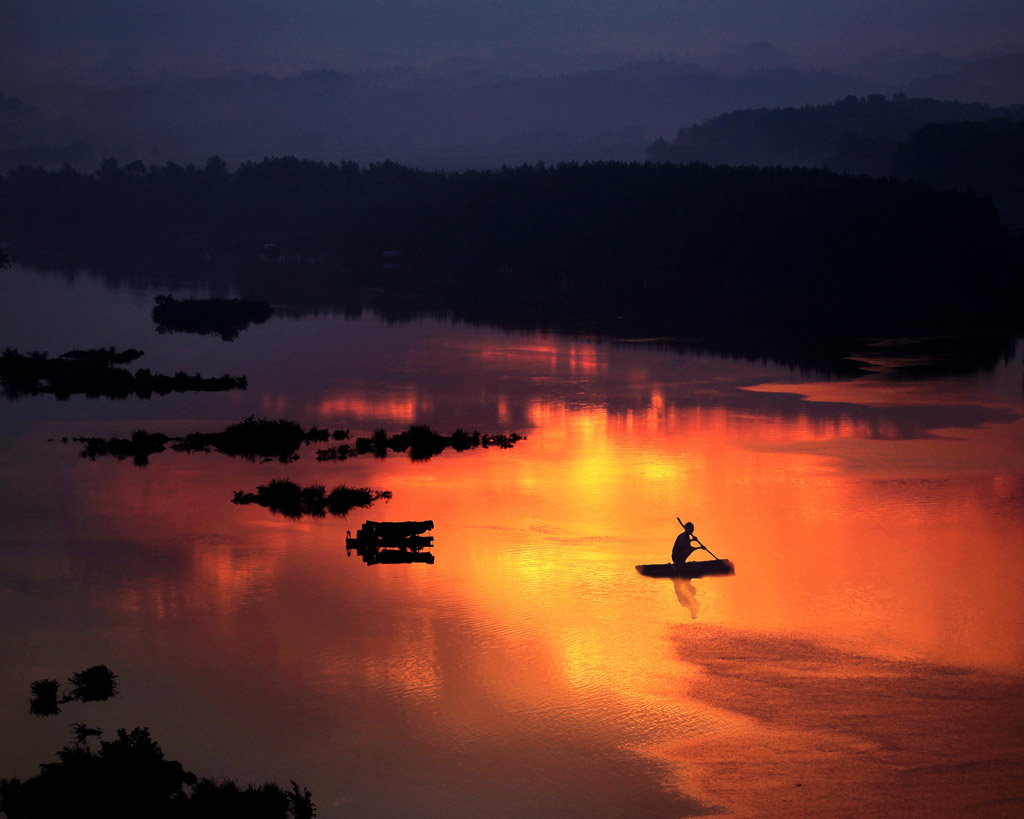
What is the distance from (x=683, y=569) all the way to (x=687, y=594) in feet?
3.02

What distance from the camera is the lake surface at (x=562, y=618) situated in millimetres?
17094

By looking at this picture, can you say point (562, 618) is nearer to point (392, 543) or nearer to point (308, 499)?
point (392, 543)

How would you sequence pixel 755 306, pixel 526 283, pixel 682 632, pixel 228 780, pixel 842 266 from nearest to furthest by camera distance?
pixel 228 780 → pixel 682 632 → pixel 755 306 → pixel 842 266 → pixel 526 283

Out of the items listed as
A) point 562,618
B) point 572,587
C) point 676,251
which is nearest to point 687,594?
point 572,587

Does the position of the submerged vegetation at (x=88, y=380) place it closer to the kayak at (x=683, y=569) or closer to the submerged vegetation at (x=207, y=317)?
the submerged vegetation at (x=207, y=317)

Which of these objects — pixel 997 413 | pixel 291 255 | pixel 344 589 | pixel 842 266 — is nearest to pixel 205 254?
pixel 291 255

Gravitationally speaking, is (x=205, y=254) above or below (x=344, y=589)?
above

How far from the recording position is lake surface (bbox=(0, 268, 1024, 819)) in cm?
1709

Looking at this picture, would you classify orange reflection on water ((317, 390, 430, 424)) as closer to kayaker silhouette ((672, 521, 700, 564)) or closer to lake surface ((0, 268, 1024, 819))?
lake surface ((0, 268, 1024, 819))

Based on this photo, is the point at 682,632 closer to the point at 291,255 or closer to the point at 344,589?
the point at 344,589

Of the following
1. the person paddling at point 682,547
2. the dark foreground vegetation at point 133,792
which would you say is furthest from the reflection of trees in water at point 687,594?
the dark foreground vegetation at point 133,792

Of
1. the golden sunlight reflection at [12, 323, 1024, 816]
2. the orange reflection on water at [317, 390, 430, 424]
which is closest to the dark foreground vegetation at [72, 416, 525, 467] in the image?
the golden sunlight reflection at [12, 323, 1024, 816]

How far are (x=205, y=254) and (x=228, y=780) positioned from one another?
506ft

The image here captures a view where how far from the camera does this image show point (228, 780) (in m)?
16.0
